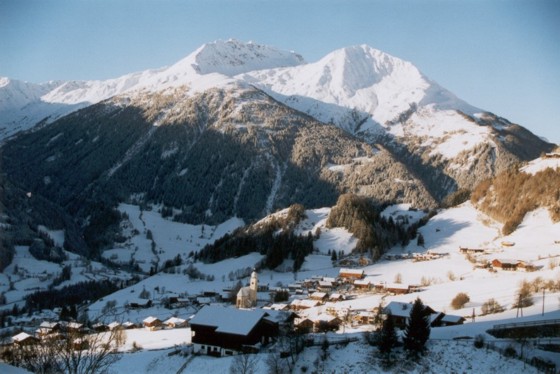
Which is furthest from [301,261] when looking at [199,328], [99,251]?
[99,251]

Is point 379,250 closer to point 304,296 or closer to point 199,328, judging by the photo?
point 304,296

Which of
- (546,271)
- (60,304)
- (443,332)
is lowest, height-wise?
(60,304)

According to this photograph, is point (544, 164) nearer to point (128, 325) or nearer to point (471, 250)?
point (471, 250)

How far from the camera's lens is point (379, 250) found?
101m

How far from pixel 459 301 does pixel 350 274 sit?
96.9 feet

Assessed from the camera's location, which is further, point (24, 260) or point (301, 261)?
point (24, 260)

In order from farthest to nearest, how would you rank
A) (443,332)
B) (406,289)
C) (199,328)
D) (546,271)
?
1. (406,289)
2. (546,271)
3. (199,328)
4. (443,332)

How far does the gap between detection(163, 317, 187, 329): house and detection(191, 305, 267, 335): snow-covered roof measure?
16.4 metres

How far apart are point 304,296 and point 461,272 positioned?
22232 millimetres

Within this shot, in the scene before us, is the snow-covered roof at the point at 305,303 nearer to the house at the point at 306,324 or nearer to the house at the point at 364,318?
the house at the point at 364,318

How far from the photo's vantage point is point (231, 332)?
4619 centimetres

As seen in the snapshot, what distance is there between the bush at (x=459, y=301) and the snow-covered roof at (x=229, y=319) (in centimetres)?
2081

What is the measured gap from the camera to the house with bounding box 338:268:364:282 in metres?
85.5

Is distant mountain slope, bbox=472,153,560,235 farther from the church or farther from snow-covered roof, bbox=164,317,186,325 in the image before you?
snow-covered roof, bbox=164,317,186,325
